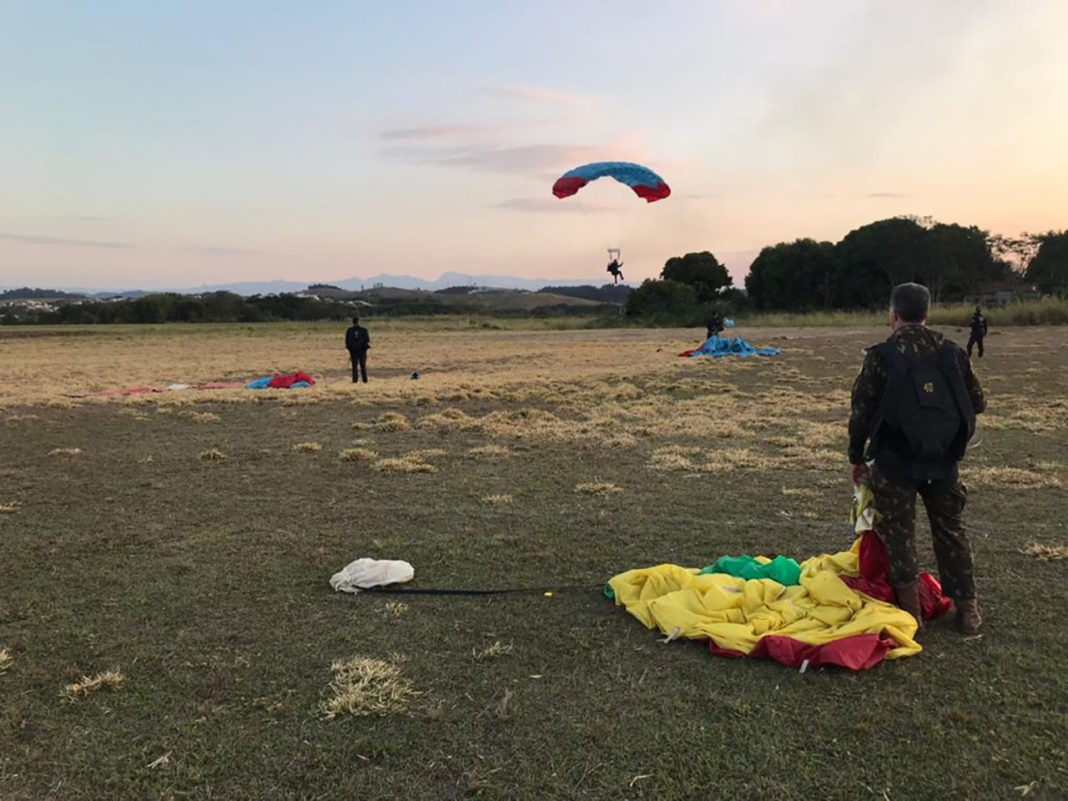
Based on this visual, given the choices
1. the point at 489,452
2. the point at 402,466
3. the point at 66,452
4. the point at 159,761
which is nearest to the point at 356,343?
the point at 66,452

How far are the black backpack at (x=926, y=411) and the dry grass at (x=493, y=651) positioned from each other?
235 centimetres

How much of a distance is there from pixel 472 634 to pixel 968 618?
2.78 metres

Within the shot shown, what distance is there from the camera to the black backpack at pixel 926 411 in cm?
373

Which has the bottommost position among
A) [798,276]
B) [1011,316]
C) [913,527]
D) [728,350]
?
[913,527]

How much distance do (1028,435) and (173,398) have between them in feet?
52.0

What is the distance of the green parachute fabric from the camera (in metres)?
4.68

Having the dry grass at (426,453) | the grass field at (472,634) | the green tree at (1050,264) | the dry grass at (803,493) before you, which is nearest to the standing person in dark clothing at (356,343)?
the grass field at (472,634)

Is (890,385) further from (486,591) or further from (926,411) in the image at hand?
(486,591)

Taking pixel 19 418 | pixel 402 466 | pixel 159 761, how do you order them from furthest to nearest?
pixel 19 418, pixel 402 466, pixel 159 761

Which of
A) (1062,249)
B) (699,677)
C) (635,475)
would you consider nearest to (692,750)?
(699,677)

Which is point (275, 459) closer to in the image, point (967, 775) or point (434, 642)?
point (434, 642)

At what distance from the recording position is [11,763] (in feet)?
9.91

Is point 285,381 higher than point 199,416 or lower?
higher

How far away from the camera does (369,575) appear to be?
4902 millimetres
